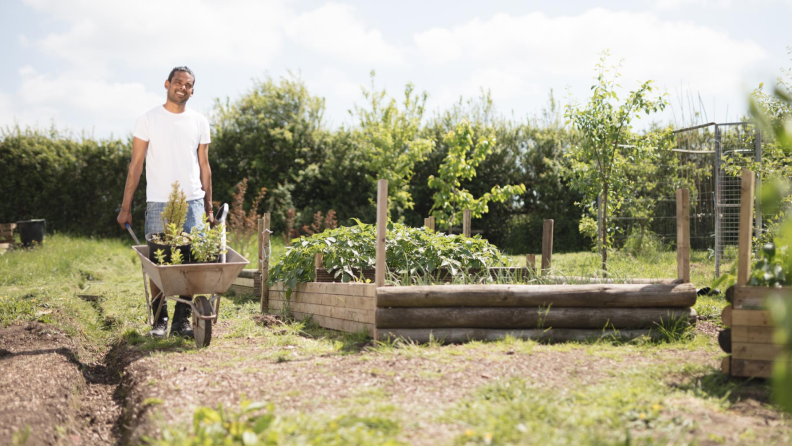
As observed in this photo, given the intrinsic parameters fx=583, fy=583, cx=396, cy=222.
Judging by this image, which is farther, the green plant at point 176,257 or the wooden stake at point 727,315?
the green plant at point 176,257

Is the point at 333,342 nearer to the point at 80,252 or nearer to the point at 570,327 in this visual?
the point at 570,327

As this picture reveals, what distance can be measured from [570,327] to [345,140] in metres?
9.69

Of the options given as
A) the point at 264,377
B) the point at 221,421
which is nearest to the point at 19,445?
the point at 221,421

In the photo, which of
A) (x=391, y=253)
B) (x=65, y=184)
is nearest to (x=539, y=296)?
(x=391, y=253)

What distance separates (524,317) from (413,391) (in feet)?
4.94

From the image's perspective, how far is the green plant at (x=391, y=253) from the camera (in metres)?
5.11

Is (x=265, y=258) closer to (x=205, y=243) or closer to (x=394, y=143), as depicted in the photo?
(x=205, y=243)

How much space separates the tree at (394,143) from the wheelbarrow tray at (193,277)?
264 inches

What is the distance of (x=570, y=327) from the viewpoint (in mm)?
4031

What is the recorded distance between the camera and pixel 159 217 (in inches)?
173

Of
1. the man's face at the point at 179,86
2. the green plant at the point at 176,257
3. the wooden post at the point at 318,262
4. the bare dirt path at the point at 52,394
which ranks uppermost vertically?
the man's face at the point at 179,86

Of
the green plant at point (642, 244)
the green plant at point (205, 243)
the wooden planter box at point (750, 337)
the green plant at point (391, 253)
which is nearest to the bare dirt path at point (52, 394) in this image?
the green plant at point (205, 243)

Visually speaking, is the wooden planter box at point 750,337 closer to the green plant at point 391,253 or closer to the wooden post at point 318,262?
the green plant at point 391,253

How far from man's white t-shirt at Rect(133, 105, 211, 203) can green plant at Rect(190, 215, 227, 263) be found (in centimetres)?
40
